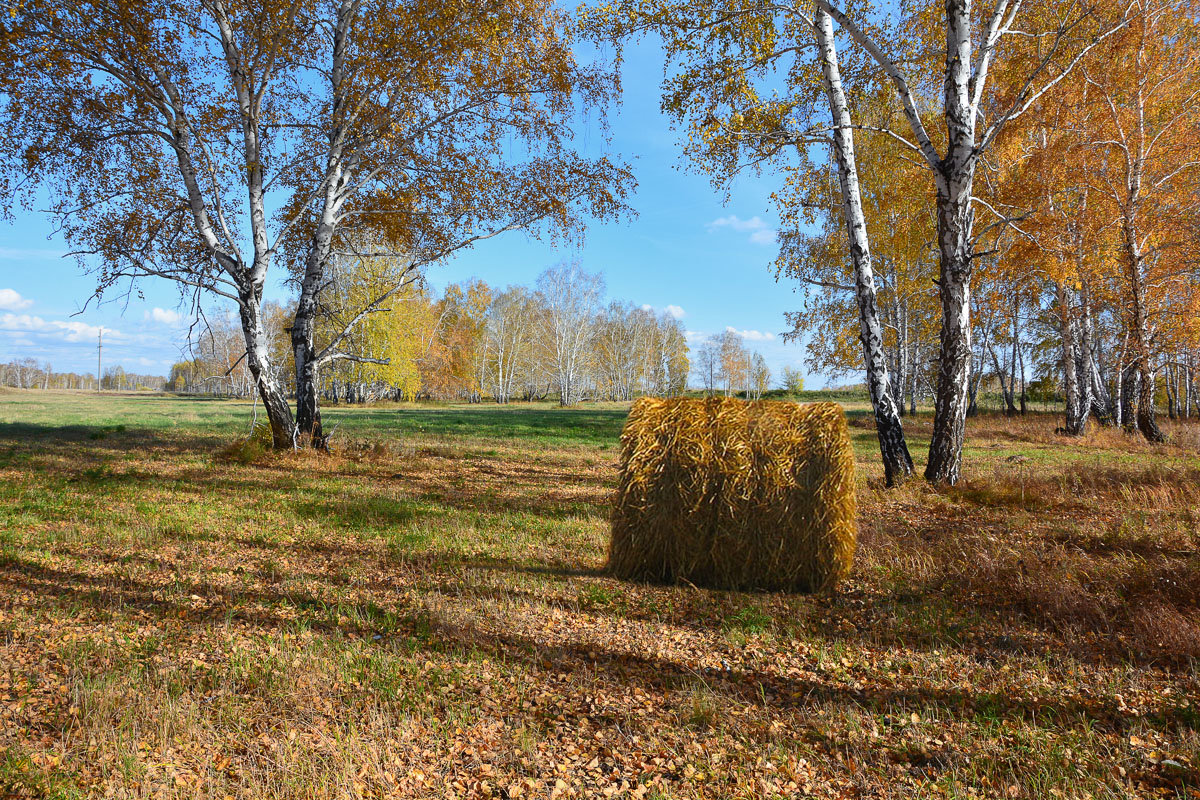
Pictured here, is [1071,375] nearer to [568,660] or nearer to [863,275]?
[863,275]

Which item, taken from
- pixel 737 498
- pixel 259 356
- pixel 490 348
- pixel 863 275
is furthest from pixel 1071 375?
pixel 490 348

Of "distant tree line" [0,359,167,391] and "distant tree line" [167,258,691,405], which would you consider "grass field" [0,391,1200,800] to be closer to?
"distant tree line" [167,258,691,405]

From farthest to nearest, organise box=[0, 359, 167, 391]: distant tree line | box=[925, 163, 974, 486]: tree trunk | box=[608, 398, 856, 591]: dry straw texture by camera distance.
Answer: box=[0, 359, 167, 391]: distant tree line < box=[925, 163, 974, 486]: tree trunk < box=[608, 398, 856, 591]: dry straw texture

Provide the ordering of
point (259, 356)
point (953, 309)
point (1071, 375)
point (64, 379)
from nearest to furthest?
point (953, 309) < point (259, 356) < point (1071, 375) < point (64, 379)

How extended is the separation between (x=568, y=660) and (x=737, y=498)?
231 centimetres

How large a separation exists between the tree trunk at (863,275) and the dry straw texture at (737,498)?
467 cm

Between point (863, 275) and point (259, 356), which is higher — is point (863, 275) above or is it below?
above

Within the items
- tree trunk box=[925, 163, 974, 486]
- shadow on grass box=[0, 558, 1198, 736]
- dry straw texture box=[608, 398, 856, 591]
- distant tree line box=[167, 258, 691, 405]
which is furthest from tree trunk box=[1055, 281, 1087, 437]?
distant tree line box=[167, 258, 691, 405]

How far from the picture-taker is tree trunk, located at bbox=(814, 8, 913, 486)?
9453 millimetres

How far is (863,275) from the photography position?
954 centimetres

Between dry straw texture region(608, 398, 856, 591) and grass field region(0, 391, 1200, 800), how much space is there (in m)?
0.35

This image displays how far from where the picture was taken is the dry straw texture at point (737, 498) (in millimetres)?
5344

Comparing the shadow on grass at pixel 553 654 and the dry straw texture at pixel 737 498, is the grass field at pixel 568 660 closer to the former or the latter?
the shadow on grass at pixel 553 654

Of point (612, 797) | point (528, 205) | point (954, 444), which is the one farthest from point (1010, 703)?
point (528, 205)
